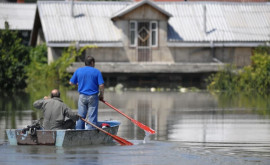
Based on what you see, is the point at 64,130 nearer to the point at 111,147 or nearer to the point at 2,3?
the point at 111,147

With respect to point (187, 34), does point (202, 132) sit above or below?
below

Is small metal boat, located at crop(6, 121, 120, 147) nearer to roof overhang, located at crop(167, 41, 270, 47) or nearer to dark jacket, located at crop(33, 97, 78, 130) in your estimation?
dark jacket, located at crop(33, 97, 78, 130)

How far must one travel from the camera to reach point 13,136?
581 inches

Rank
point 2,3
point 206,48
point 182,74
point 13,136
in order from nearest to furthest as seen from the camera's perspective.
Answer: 1. point 13,136
2. point 182,74
3. point 206,48
4. point 2,3

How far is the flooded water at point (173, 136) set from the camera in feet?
43.2

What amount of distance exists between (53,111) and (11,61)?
70.8 feet

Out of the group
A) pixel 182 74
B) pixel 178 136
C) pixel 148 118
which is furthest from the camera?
pixel 182 74

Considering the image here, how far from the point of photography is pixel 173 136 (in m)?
17.1

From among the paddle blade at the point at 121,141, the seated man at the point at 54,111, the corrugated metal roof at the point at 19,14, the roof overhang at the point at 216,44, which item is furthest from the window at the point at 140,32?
the seated man at the point at 54,111

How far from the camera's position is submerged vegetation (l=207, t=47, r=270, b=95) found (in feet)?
124

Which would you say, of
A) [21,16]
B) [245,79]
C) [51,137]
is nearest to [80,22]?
[245,79]

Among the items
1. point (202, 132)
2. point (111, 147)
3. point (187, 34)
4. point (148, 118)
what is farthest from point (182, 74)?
point (111, 147)

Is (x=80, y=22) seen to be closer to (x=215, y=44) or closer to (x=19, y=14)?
(x=215, y=44)

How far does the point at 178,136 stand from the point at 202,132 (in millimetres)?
1206
